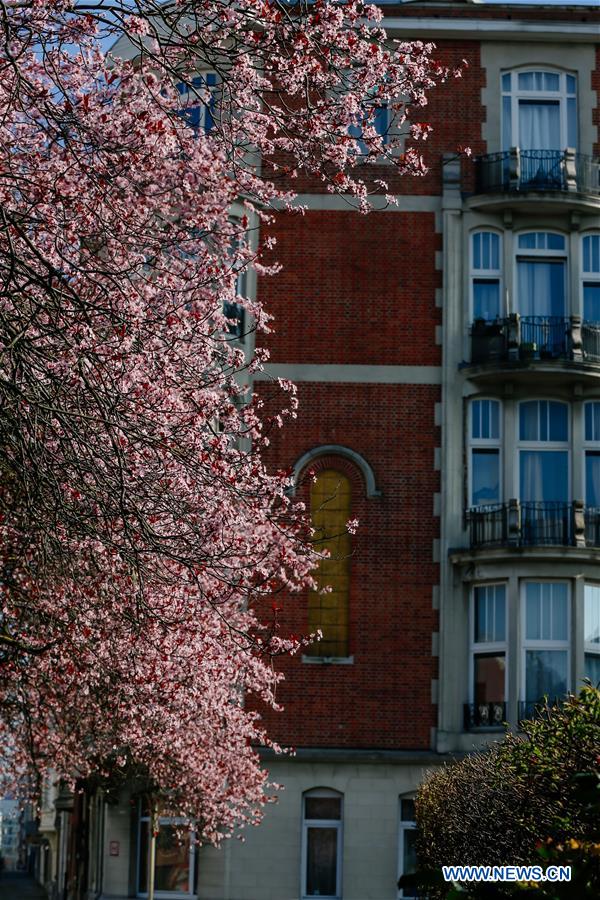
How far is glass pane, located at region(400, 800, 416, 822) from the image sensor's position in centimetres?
2997

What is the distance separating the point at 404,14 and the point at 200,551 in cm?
2109

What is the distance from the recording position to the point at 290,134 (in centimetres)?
1426

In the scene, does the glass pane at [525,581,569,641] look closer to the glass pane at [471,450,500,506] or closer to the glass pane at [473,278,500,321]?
the glass pane at [471,450,500,506]

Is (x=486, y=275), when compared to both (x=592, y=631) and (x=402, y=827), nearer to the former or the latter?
(x=592, y=631)

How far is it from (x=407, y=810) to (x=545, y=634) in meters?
4.27

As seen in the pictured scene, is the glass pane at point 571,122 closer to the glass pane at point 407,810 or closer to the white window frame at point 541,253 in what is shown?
the white window frame at point 541,253

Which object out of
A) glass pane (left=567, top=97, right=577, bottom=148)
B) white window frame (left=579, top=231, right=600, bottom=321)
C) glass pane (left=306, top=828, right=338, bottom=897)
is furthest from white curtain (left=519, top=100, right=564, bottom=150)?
glass pane (left=306, top=828, right=338, bottom=897)

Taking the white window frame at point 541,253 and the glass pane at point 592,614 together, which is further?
the white window frame at point 541,253

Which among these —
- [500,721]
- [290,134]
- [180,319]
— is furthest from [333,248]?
[290,134]

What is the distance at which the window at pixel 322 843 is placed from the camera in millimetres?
29906

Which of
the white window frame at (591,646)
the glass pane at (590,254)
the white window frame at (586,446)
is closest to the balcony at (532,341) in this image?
the white window frame at (586,446)

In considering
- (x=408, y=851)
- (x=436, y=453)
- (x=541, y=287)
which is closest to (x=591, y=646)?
(x=436, y=453)

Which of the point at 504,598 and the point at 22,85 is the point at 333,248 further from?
the point at 22,85

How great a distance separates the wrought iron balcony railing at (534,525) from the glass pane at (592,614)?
34.8 inches
